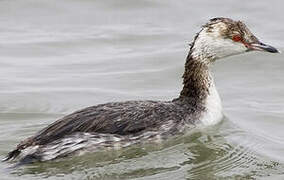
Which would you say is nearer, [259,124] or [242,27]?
[242,27]

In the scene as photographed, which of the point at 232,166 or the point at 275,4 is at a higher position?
the point at 275,4

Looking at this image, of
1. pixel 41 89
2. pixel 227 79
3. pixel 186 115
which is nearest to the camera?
pixel 186 115

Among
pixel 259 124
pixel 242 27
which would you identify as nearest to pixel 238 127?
pixel 259 124

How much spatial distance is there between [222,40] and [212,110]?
86 centimetres

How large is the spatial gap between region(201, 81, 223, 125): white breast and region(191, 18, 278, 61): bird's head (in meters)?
0.44

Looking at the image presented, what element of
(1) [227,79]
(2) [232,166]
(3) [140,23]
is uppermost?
(3) [140,23]

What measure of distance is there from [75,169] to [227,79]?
14.9 ft

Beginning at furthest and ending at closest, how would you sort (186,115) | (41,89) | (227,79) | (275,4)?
(275,4), (227,79), (41,89), (186,115)

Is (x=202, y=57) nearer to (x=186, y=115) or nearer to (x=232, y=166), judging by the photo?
(x=186, y=115)

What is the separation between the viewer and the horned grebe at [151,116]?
9.62m

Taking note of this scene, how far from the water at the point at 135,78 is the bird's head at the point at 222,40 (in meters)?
0.93

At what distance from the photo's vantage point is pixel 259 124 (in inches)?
458

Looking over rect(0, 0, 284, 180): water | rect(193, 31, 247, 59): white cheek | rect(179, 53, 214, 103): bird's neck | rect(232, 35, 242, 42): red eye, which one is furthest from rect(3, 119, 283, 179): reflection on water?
rect(232, 35, 242, 42): red eye

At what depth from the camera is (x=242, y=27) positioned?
1091 centimetres
